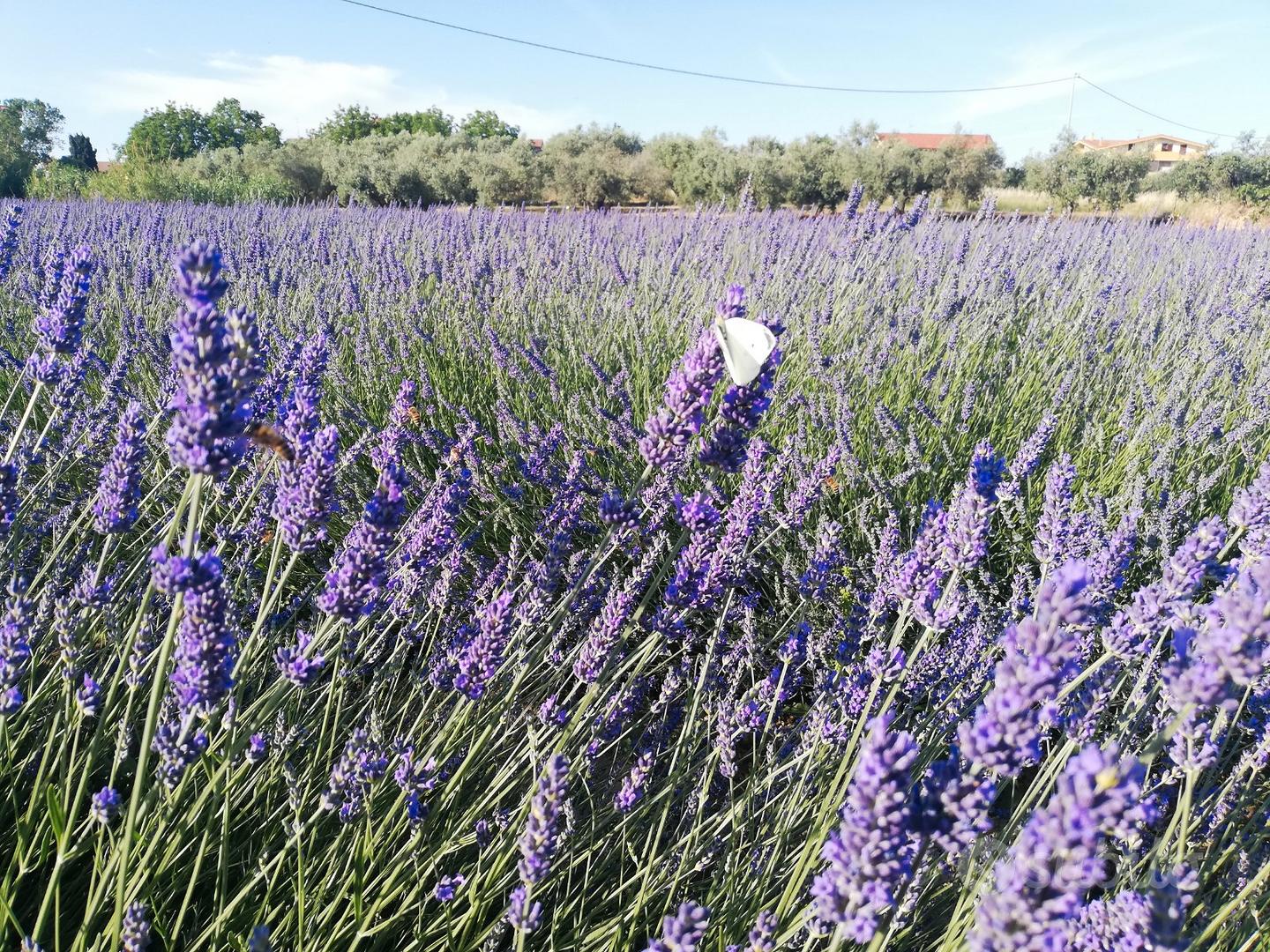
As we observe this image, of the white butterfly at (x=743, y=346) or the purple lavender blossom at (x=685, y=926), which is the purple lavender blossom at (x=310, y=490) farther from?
the purple lavender blossom at (x=685, y=926)

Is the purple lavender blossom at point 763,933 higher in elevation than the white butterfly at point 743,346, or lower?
lower

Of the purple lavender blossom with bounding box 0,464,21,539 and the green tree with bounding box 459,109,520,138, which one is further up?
the green tree with bounding box 459,109,520,138

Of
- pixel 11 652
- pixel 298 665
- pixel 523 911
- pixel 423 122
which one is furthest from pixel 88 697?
pixel 423 122

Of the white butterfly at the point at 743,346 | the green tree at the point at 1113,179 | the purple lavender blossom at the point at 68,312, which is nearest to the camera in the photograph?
the white butterfly at the point at 743,346

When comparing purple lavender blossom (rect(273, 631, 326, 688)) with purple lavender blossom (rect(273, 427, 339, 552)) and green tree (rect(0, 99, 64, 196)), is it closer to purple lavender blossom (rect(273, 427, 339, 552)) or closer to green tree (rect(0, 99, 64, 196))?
purple lavender blossom (rect(273, 427, 339, 552))

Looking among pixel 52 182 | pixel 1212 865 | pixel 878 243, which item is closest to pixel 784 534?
pixel 1212 865

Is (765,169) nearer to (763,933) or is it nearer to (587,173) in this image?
(587,173)

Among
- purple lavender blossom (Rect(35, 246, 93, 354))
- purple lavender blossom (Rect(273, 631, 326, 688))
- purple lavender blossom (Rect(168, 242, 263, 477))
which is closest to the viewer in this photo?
purple lavender blossom (Rect(168, 242, 263, 477))

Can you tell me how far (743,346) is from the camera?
1139mm

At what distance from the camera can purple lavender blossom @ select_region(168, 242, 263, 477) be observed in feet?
2.90

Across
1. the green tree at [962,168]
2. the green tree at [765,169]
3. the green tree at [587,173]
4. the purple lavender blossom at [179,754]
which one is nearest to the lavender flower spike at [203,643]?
the purple lavender blossom at [179,754]

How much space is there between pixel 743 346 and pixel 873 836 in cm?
67

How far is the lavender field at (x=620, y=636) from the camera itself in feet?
3.03

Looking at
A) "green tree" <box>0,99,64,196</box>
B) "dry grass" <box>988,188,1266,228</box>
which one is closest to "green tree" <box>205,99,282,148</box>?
"green tree" <box>0,99,64,196</box>
